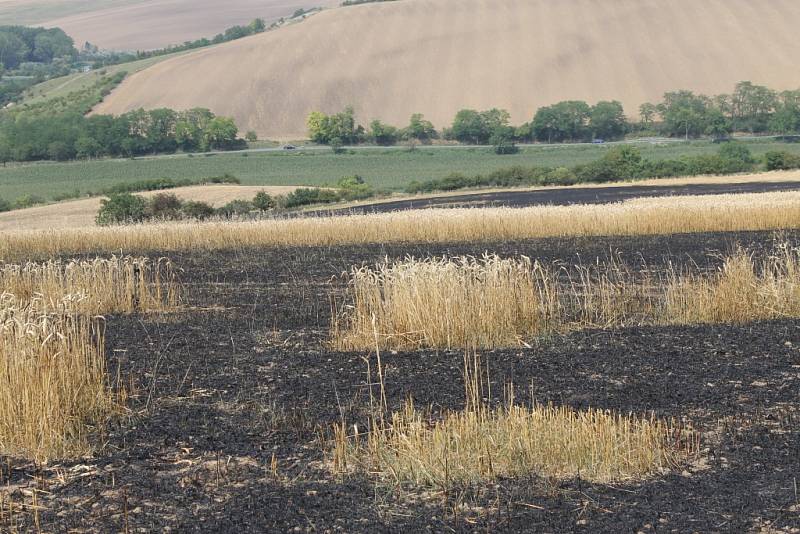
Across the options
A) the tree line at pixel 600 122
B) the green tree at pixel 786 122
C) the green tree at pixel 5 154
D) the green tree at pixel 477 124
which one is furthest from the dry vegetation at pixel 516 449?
the green tree at pixel 477 124

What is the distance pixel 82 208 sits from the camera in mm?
57500

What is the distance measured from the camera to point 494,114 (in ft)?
369

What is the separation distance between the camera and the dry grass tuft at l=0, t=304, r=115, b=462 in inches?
352

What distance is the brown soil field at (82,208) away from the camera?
5131 centimetres

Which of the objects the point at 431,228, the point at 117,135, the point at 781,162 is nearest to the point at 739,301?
the point at 431,228

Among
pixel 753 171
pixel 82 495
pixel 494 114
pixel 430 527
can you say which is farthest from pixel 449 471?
pixel 494 114

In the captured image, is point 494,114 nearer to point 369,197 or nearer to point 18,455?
point 369,197

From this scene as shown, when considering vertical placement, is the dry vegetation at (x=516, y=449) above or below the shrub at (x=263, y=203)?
below

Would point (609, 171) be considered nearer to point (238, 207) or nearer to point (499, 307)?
point (238, 207)

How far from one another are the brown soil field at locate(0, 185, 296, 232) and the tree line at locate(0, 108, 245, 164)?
40.6 m

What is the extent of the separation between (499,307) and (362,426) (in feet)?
14.4

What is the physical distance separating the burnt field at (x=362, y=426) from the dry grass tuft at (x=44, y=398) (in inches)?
9.9

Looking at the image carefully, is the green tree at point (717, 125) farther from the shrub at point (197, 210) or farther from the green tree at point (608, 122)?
the shrub at point (197, 210)

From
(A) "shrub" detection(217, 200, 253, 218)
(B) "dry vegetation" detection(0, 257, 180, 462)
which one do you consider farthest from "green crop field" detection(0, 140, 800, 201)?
(B) "dry vegetation" detection(0, 257, 180, 462)
